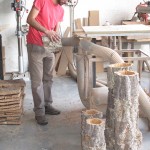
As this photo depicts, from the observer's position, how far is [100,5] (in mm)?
4961

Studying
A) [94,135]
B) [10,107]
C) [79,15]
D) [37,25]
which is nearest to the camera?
[94,135]

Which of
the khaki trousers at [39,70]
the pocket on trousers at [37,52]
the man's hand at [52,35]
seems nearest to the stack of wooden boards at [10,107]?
the khaki trousers at [39,70]

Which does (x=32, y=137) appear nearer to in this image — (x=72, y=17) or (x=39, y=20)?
(x=39, y=20)

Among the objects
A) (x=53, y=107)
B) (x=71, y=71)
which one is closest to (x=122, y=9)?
(x=71, y=71)

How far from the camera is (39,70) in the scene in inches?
117

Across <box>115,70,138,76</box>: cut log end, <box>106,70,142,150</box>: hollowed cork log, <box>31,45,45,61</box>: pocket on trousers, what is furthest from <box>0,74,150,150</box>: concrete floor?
<box>115,70,138,76</box>: cut log end

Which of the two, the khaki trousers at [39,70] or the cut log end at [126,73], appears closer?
the cut log end at [126,73]

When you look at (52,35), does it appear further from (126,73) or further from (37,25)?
(126,73)

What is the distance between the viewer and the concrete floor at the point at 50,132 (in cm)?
267

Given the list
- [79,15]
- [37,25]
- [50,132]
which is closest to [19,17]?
[79,15]

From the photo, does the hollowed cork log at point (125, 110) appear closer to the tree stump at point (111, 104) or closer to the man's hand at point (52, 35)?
the tree stump at point (111, 104)

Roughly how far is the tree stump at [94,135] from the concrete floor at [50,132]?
0.48 m

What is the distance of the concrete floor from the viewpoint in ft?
8.77

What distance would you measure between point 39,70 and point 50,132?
24.0 inches
